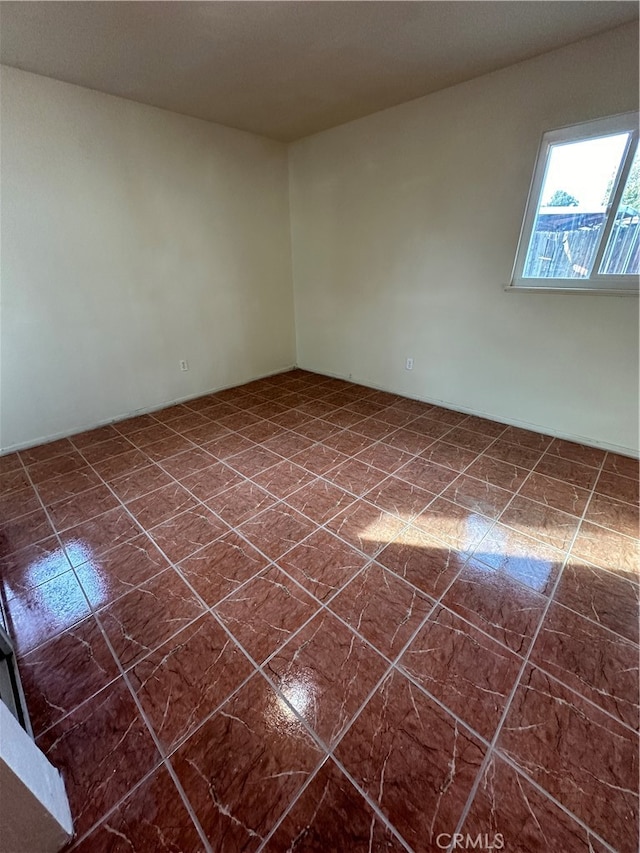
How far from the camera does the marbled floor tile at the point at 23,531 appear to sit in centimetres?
190

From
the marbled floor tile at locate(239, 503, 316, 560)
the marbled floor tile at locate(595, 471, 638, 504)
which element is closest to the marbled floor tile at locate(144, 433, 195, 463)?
the marbled floor tile at locate(239, 503, 316, 560)

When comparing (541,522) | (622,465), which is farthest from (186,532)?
(622,465)

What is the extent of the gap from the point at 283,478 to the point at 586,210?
8.63 feet

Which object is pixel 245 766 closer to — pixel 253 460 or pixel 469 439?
pixel 253 460

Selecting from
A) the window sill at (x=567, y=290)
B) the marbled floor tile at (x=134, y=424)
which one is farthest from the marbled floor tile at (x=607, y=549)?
the marbled floor tile at (x=134, y=424)

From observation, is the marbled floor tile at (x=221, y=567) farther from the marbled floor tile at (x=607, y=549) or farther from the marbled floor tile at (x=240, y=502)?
the marbled floor tile at (x=607, y=549)

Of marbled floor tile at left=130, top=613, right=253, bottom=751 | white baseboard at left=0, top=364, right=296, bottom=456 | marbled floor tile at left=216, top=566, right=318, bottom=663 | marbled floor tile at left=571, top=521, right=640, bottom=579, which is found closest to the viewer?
marbled floor tile at left=130, top=613, right=253, bottom=751

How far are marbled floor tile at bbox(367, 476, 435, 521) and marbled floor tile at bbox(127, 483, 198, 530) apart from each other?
3.64 ft

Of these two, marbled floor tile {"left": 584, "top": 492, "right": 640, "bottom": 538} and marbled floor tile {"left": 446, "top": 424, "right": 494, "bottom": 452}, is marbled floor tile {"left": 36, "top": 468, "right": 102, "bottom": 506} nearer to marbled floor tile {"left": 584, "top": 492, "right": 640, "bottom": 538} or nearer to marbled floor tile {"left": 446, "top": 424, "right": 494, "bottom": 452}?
marbled floor tile {"left": 446, "top": 424, "right": 494, "bottom": 452}

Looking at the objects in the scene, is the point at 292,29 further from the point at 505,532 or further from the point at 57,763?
the point at 57,763

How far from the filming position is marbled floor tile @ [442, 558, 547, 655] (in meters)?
1.41

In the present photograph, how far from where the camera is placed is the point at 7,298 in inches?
99.7

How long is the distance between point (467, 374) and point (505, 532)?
1649mm

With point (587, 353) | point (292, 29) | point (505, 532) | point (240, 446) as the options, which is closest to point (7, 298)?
point (240, 446)
